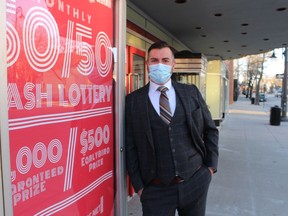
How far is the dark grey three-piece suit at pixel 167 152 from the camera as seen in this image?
2.12 metres

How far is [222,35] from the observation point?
7879 millimetres

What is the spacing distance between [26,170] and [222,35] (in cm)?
724

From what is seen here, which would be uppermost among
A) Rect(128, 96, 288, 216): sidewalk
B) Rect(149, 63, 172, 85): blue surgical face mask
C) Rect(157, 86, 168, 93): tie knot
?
Rect(149, 63, 172, 85): blue surgical face mask

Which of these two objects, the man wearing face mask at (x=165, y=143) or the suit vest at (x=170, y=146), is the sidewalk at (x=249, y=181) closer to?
the man wearing face mask at (x=165, y=143)

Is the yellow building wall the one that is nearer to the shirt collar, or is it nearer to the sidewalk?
the sidewalk

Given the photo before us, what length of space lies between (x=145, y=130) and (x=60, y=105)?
2.17 feet

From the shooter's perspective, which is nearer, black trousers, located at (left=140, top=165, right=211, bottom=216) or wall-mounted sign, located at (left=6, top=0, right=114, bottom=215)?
wall-mounted sign, located at (left=6, top=0, right=114, bottom=215)

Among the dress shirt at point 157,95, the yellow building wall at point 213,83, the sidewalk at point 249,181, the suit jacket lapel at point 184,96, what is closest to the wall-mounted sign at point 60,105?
the dress shirt at point 157,95

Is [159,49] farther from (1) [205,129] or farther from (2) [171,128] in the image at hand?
(1) [205,129]

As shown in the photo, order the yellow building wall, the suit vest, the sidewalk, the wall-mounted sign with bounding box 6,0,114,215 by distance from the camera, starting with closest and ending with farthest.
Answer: the wall-mounted sign with bounding box 6,0,114,215 → the suit vest → the sidewalk → the yellow building wall

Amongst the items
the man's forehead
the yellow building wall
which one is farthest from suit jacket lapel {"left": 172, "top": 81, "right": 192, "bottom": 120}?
the yellow building wall

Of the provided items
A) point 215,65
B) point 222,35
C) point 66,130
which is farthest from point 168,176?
point 215,65

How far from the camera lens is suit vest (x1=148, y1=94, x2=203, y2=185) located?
2.11 meters

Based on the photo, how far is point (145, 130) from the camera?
2113mm
